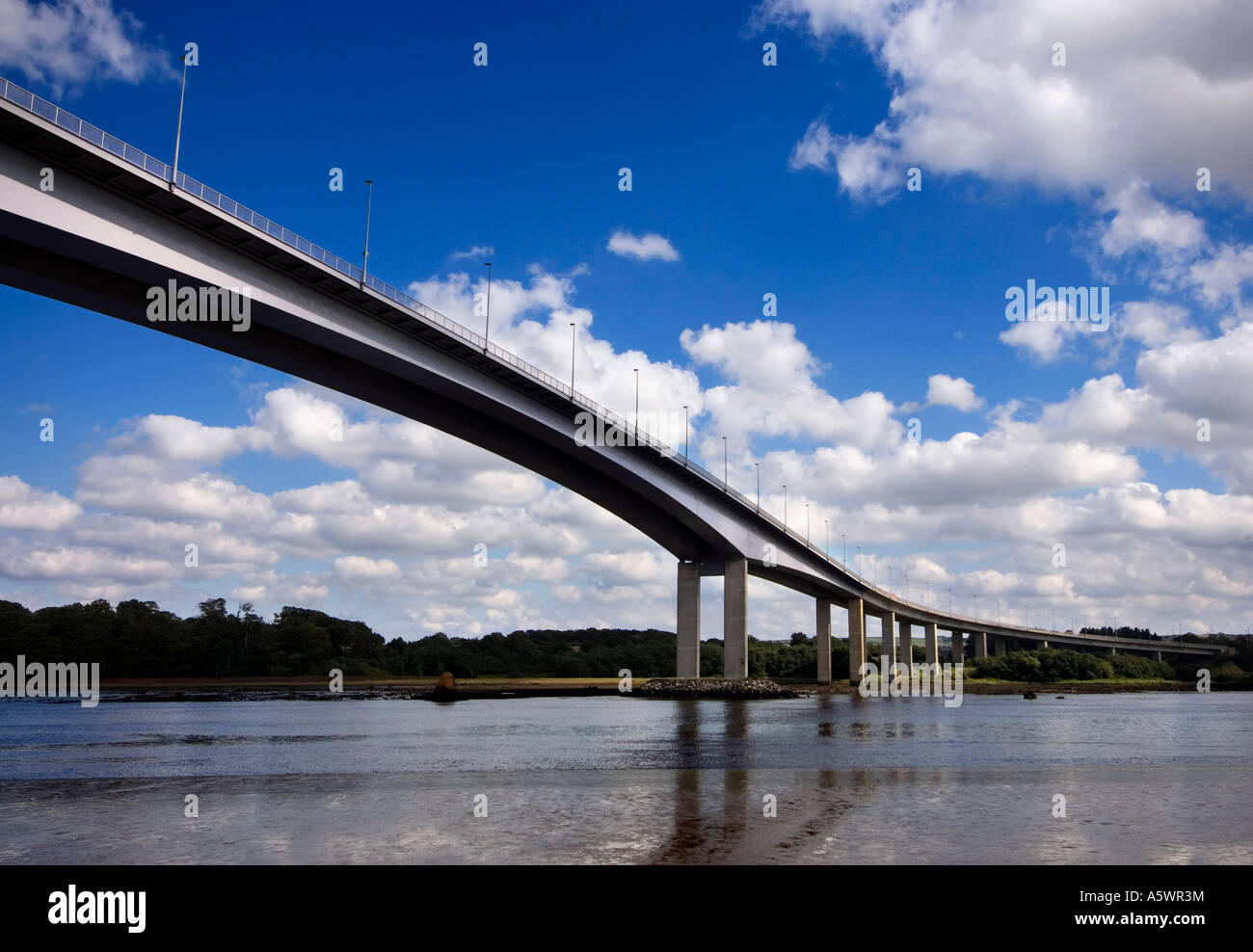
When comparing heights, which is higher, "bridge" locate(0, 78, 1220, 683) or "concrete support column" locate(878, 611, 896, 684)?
"bridge" locate(0, 78, 1220, 683)

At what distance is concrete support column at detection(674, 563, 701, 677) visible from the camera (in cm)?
9119

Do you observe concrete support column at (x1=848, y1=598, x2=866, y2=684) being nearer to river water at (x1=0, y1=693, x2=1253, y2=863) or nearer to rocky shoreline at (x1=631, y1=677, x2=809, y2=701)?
rocky shoreline at (x1=631, y1=677, x2=809, y2=701)

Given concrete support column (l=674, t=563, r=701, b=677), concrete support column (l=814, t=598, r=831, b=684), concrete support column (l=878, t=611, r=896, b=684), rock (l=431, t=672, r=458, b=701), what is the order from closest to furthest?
rock (l=431, t=672, r=458, b=701), concrete support column (l=674, t=563, r=701, b=677), concrete support column (l=814, t=598, r=831, b=684), concrete support column (l=878, t=611, r=896, b=684)

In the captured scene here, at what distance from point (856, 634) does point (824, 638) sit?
539 centimetres

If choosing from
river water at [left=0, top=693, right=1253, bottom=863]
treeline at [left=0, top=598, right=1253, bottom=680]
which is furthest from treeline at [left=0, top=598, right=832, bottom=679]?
river water at [left=0, top=693, right=1253, bottom=863]

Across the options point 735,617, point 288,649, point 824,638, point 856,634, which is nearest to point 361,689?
point 288,649

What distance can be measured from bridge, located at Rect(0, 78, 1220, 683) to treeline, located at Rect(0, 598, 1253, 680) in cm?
5560

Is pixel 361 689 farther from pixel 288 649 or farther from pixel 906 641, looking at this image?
pixel 906 641

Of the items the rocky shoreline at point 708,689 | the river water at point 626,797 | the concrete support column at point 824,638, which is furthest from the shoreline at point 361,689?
the river water at point 626,797

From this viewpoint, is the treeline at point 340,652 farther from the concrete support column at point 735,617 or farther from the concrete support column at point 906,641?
the concrete support column at point 735,617

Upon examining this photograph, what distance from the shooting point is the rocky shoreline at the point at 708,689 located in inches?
3501
